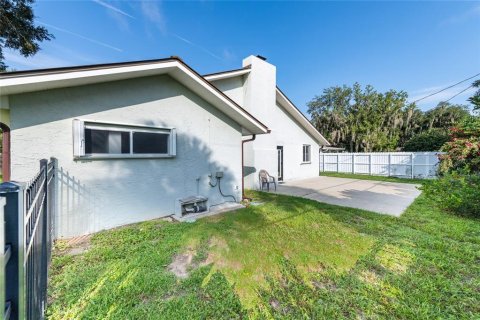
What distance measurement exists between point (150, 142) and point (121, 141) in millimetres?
698

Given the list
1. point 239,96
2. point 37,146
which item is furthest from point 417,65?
point 37,146

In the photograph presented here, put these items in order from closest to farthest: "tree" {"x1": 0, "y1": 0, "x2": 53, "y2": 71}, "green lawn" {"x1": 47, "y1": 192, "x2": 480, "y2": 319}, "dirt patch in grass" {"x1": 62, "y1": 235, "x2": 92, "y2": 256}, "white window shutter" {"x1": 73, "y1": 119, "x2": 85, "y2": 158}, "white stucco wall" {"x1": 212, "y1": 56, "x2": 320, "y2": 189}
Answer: "green lawn" {"x1": 47, "y1": 192, "x2": 480, "y2": 319} → "dirt patch in grass" {"x1": 62, "y1": 235, "x2": 92, "y2": 256} → "white window shutter" {"x1": 73, "y1": 119, "x2": 85, "y2": 158} → "tree" {"x1": 0, "y1": 0, "x2": 53, "y2": 71} → "white stucco wall" {"x1": 212, "y1": 56, "x2": 320, "y2": 189}

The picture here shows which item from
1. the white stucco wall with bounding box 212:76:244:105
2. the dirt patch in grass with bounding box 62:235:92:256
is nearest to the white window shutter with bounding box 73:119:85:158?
the dirt patch in grass with bounding box 62:235:92:256

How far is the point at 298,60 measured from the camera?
17.2m

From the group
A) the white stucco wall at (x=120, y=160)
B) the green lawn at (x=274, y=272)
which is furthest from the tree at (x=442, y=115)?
the white stucco wall at (x=120, y=160)

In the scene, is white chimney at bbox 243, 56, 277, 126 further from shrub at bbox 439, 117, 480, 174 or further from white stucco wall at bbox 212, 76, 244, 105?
shrub at bbox 439, 117, 480, 174

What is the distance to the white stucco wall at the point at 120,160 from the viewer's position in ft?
13.0

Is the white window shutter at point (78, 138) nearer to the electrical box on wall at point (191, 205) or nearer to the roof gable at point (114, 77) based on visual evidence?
the roof gable at point (114, 77)

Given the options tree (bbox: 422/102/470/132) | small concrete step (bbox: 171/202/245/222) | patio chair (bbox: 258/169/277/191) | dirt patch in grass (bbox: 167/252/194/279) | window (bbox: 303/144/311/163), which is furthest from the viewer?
tree (bbox: 422/102/470/132)

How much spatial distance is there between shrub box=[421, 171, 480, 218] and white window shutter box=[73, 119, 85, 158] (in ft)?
31.9

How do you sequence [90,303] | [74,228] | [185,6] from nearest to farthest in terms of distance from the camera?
[90,303], [74,228], [185,6]

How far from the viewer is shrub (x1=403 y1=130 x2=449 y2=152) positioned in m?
18.9

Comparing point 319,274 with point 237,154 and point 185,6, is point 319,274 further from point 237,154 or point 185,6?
point 185,6

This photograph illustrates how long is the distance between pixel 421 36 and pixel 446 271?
13.2 m
